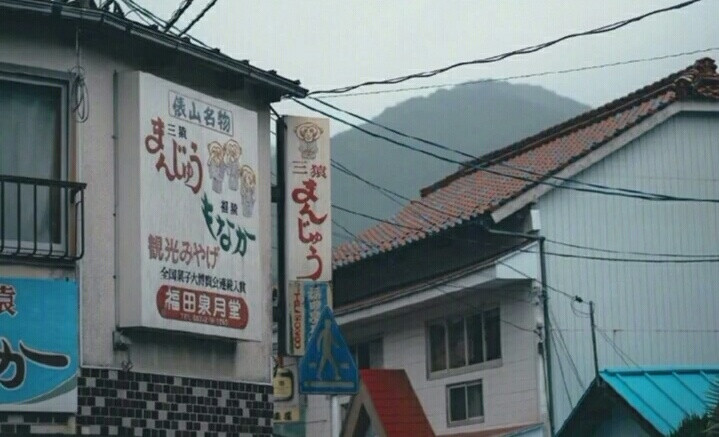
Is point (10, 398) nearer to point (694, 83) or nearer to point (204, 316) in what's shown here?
point (204, 316)

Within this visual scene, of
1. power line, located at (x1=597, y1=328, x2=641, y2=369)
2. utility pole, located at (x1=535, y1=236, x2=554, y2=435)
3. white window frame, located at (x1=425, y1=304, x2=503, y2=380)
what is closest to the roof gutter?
utility pole, located at (x1=535, y1=236, x2=554, y2=435)

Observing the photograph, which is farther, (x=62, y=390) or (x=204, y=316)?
(x=204, y=316)

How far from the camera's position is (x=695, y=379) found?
2158 centimetres

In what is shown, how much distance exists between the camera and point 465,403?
25.9 metres

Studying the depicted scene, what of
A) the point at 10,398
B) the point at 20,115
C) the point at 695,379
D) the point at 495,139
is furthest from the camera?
the point at 495,139

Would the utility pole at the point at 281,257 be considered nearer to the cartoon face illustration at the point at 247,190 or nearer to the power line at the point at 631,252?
the cartoon face illustration at the point at 247,190

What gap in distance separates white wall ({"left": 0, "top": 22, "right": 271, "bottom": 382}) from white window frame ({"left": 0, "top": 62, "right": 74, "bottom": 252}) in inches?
2.6

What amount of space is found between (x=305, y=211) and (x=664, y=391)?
8.30 metres

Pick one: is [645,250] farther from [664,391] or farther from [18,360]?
[18,360]

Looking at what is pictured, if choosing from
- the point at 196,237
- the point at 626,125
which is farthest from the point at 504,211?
the point at 196,237

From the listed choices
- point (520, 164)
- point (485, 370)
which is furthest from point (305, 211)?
point (520, 164)

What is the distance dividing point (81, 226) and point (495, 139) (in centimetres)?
9270

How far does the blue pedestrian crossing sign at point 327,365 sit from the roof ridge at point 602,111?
12917 millimetres

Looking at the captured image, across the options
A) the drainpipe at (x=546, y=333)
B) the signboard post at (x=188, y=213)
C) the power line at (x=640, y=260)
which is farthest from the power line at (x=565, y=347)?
the signboard post at (x=188, y=213)
